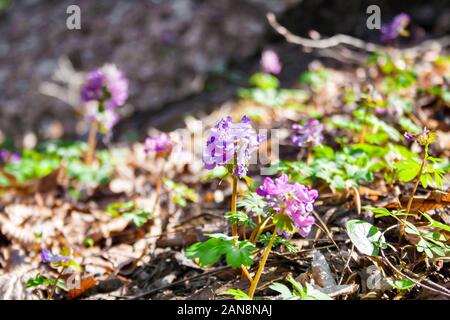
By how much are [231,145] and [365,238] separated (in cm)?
64

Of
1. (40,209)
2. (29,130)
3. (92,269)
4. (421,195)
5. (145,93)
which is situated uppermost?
(145,93)

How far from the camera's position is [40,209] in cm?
316

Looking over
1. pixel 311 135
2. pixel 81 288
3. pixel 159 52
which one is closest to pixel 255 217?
pixel 311 135

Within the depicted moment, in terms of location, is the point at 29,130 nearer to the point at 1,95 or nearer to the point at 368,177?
the point at 1,95

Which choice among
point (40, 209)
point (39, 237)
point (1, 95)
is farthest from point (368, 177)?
point (1, 95)

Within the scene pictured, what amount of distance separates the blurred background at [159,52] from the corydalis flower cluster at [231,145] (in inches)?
156

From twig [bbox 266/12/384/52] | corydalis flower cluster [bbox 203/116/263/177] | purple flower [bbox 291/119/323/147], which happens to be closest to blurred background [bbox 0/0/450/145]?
twig [bbox 266/12/384/52]

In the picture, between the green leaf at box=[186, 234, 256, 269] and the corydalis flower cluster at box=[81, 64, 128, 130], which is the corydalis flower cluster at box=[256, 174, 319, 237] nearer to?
the green leaf at box=[186, 234, 256, 269]

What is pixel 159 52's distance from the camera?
658 centimetres

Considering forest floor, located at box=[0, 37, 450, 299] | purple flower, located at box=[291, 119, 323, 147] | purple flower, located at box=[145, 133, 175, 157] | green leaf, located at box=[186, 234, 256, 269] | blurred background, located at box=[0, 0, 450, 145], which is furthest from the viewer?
blurred background, located at box=[0, 0, 450, 145]

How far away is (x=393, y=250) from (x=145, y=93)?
5.13m

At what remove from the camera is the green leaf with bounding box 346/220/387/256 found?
5.55 ft

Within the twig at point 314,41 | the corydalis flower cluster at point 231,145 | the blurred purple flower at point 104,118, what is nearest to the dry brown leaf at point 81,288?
the corydalis flower cluster at point 231,145

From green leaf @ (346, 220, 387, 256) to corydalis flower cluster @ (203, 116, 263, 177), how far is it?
0.48m
